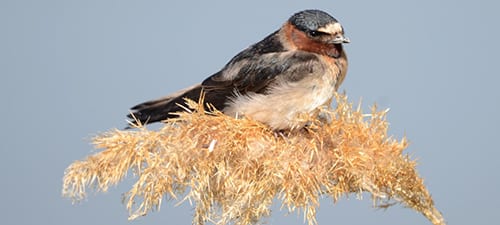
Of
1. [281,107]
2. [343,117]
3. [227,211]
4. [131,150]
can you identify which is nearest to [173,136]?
[131,150]

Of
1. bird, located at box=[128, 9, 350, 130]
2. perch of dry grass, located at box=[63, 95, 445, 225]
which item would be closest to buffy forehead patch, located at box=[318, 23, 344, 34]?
bird, located at box=[128, 9, 350, 130]

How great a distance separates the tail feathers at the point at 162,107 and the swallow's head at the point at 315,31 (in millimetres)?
349

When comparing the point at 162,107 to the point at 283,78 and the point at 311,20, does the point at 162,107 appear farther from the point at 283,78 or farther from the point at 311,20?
the point at 311,20

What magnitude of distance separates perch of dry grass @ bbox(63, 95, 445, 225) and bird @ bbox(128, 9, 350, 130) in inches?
14.4

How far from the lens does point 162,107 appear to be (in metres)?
2.28

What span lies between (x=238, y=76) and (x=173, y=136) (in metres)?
0.62

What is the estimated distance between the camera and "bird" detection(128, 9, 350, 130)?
217 cm

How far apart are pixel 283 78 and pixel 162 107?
0.38 m

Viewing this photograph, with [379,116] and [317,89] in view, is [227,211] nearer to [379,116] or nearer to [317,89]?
[379,116]

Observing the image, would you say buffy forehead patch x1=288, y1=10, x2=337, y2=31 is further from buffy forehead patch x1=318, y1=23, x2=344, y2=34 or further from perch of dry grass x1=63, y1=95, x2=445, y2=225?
perch of dry grass x1=63, y1=95, x2=445, y2=225

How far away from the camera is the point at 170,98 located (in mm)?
2363

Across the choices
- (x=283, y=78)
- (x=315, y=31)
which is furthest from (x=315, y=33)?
(x=283, y=78)

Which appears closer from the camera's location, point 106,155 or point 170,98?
point 106,155

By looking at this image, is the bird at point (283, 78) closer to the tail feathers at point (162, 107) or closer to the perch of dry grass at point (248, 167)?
the tail feathers at point (162, 107)
